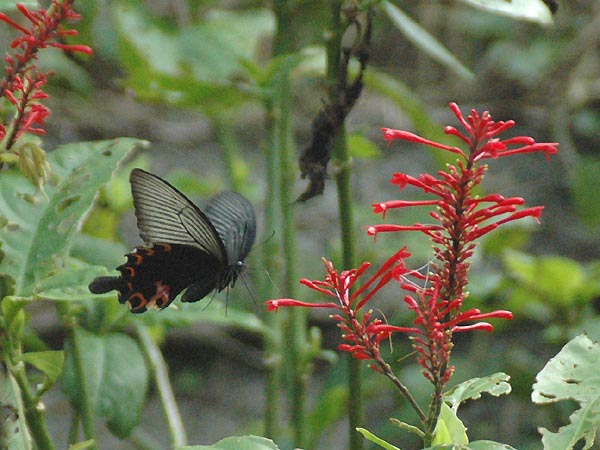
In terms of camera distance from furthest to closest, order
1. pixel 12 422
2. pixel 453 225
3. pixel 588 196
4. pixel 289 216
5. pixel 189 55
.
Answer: pixel 588 196 < pixel 189 55 < pixel 289 216 < pixel 12 422 < pixel 453 225

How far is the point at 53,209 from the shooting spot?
902 millimetres

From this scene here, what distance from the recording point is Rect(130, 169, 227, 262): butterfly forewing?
0.81 metres

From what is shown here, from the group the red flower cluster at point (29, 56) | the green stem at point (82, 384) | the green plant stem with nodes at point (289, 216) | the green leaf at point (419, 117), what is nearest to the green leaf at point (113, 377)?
the green stem at point (82, 384)

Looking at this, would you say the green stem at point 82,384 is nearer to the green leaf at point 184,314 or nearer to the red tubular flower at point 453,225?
the green leaf at point 184,314

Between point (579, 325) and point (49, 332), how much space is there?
1.55m

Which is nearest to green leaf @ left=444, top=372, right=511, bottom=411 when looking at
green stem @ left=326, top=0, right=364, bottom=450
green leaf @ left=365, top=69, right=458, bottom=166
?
green stem @ left=326, top=0, right=364, bottom=450

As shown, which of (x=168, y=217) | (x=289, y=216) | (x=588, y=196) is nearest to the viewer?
(x=168, y=217)

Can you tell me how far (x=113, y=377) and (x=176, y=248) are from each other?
28 cm

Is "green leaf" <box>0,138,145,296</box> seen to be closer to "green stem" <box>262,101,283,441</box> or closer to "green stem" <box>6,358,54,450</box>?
"green stem" <box>6,358,54,450</box>

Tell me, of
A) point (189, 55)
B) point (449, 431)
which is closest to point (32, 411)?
point (449, 431)

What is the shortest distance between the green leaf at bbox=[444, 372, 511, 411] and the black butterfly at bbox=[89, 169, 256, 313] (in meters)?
0.29

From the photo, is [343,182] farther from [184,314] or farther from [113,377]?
[113,377]

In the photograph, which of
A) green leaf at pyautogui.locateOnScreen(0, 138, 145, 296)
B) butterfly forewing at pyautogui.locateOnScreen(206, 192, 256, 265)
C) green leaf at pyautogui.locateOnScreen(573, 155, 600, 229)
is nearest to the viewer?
green leaf at pyautogui.locateOnScreen(0, 138, 145, 296)

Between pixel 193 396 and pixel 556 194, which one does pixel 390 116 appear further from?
pixel 193 396
